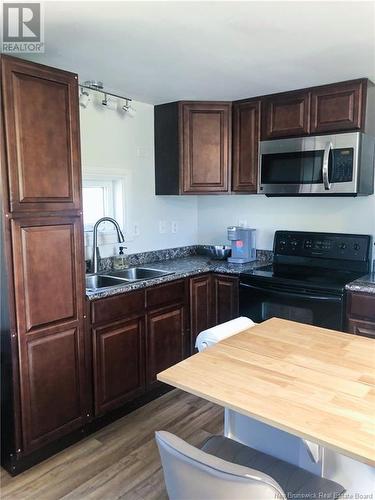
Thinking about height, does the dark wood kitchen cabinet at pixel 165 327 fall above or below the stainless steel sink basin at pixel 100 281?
below

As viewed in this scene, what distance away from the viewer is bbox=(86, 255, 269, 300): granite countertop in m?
2.50

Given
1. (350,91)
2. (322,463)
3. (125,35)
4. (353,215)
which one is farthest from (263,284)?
(125,35)

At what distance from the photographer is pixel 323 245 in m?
3.20

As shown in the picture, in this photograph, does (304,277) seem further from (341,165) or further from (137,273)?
(137,273)

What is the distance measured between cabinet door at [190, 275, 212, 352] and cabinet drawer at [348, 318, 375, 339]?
110cm

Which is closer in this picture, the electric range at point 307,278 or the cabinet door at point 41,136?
the cabinet door at point 41,136

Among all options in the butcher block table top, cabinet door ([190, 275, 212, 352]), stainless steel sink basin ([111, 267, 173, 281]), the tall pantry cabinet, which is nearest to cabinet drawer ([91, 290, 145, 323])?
the tall pantry cabinet

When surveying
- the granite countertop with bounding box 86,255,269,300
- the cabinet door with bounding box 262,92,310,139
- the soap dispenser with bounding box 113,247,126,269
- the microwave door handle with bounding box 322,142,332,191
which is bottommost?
the granite countertop with bounding box 86,255,269,300

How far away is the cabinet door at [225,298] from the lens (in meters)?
3.16

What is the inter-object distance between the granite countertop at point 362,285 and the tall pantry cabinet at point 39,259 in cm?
168

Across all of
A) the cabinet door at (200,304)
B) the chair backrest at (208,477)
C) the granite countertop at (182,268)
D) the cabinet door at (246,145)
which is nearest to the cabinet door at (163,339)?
the cabinet door at (200,304)

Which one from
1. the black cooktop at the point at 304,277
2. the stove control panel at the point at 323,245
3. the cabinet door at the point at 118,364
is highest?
the stove control panel at the point at 323,245

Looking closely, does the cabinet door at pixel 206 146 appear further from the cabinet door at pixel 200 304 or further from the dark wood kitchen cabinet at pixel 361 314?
the dark wood kitchen cabinet at pixel 361 314

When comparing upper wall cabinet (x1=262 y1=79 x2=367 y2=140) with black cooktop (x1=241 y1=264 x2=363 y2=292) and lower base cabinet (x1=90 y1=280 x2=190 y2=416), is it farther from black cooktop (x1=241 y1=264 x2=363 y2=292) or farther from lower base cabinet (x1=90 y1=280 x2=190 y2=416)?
lower base cabinet (x1=90 y1=280 x2=190 y2=416)
